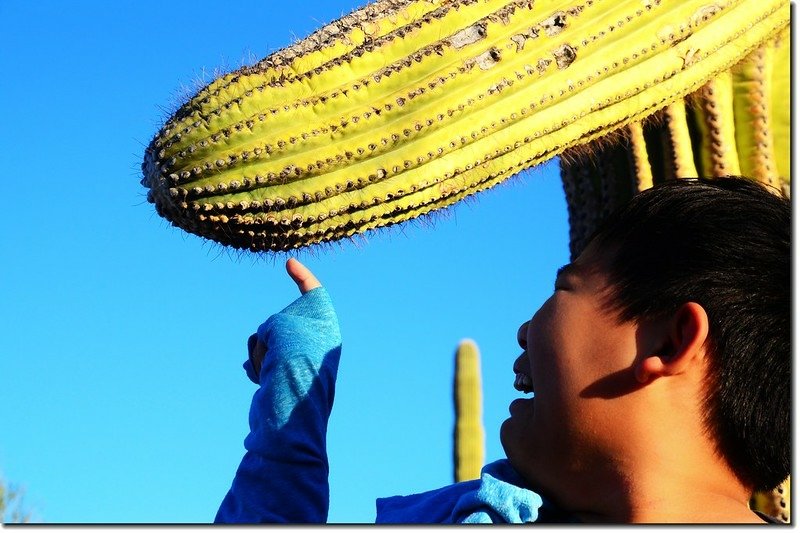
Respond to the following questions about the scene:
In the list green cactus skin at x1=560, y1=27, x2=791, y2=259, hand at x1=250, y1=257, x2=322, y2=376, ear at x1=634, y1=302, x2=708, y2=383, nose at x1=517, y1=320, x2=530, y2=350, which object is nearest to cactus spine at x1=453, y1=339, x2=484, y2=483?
green cactus skin at x1=560, y1=27, x2=791, y2=259

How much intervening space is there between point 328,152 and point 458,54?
0.26 metres

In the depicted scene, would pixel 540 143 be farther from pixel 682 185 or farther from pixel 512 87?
pixel 682 185

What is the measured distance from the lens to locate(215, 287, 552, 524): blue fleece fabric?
1.51m

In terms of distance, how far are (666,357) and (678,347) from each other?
2 cm

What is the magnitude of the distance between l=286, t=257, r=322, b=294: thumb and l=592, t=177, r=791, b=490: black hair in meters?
0.49

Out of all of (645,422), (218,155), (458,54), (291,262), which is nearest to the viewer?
(645,422)

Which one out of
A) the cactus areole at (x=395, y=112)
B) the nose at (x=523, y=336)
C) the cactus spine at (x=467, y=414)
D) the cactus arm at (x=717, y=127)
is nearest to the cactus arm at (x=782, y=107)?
the cactus arm at (x=717, y=127)

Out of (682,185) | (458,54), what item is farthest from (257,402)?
(682,185)

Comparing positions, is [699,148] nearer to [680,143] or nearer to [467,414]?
[680,143]

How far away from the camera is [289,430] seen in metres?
1.60

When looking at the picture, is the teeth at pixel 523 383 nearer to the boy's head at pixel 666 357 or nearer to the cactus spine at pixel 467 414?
the boy's head at pixel 666 357

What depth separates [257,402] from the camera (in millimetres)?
1653

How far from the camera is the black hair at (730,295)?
145 centimetres

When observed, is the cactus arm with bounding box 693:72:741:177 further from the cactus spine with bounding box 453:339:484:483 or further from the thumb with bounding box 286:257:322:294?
the cactus spine with bounding box 453:339:484:483
